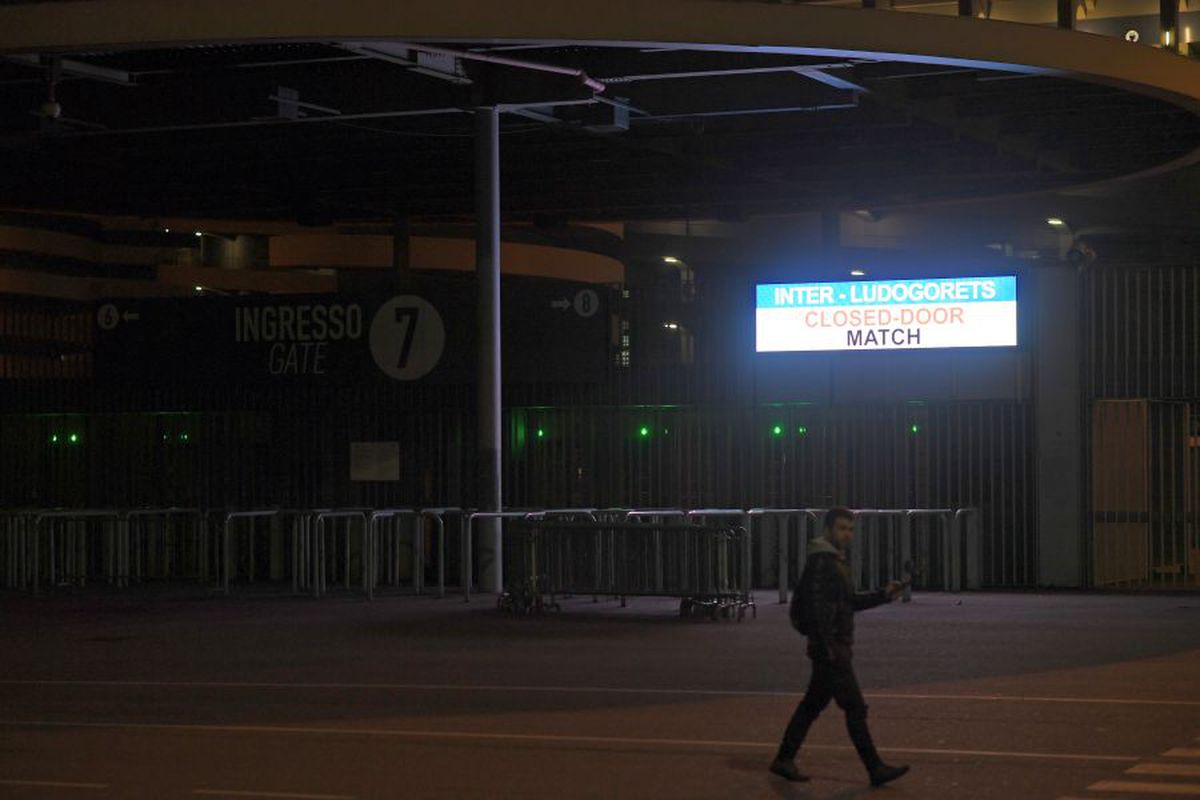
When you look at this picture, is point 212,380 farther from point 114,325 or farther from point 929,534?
point 929,534

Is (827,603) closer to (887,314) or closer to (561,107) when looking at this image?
(887,314)

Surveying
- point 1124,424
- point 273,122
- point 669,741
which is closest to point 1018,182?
point 1124,424

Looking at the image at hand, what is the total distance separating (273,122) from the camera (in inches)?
1014

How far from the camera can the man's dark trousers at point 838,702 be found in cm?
1063

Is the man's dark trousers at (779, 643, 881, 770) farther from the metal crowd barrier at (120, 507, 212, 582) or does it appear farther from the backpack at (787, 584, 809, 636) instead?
the metal crowd barrier at (120, 507, 212, 582)

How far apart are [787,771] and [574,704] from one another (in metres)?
3.86

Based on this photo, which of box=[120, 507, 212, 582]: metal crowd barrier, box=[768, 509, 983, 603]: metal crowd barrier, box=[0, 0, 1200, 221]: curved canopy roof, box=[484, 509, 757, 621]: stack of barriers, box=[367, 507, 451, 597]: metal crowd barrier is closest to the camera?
box=[0, 0, 1200, 221]: curved canopy roof

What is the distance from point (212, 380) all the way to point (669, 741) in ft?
61.5

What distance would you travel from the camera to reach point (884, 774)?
10.6m

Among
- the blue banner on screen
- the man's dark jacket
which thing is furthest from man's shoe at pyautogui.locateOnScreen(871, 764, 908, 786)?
the blue banner on screen

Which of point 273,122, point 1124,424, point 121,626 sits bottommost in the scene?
point 121,626

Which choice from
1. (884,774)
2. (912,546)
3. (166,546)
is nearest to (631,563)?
(912,546)

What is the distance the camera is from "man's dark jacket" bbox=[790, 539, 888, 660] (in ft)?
35.4

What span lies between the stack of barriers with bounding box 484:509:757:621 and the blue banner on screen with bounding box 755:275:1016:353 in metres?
4.47
